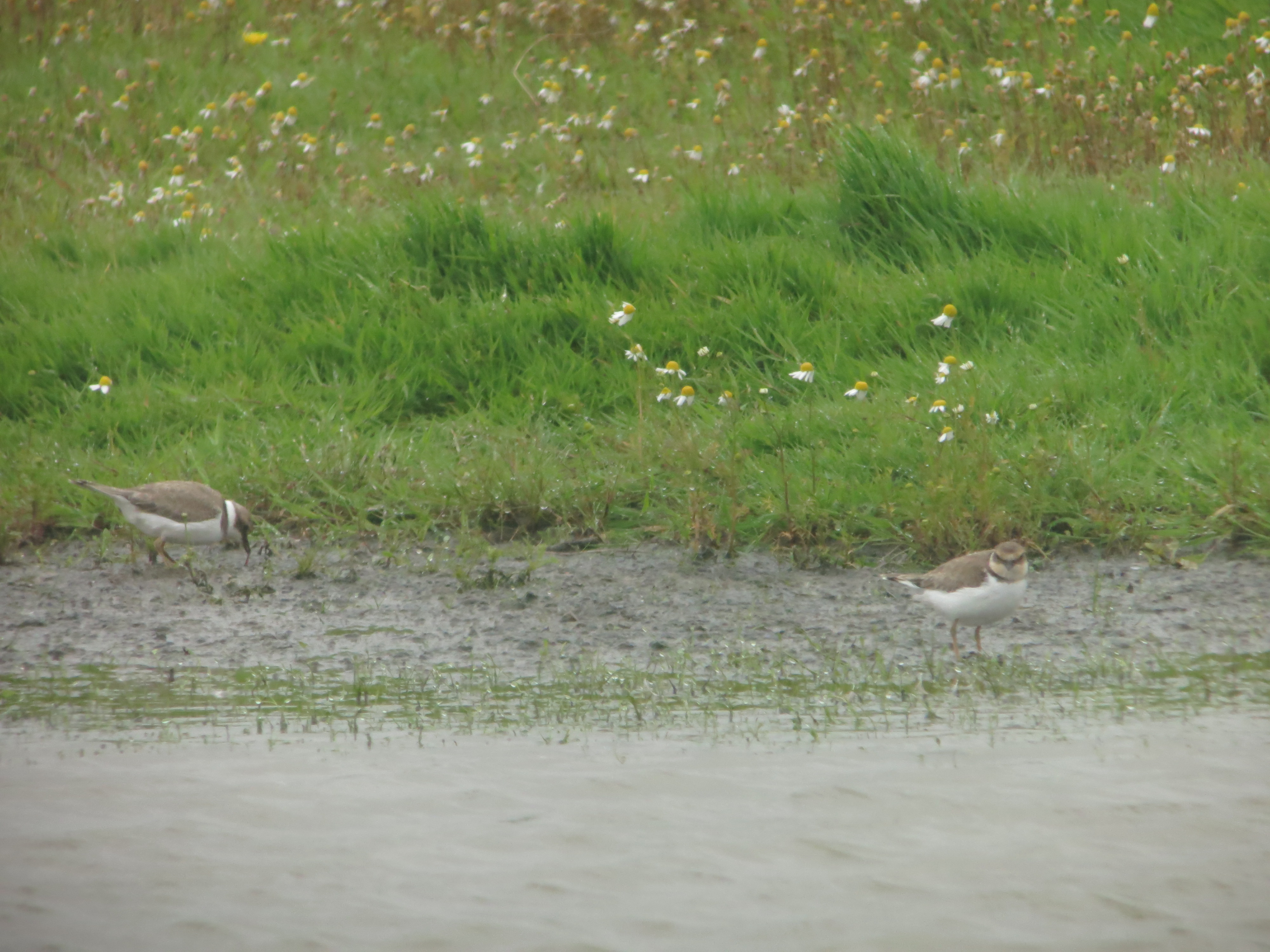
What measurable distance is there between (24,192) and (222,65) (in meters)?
3.11

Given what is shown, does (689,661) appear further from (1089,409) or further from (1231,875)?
(1089,409)

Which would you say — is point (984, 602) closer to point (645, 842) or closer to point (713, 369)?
point (645, 842)

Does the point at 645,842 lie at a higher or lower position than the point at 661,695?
lower

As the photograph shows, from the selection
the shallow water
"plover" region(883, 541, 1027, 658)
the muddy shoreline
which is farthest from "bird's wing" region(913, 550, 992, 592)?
the shallow water

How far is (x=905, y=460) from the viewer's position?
22.5 feet

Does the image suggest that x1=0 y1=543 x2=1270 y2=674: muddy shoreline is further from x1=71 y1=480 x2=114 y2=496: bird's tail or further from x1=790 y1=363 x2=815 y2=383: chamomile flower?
x1=790 y1=363 x2=815 y2=383: chamomile flower

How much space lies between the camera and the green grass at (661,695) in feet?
15.1

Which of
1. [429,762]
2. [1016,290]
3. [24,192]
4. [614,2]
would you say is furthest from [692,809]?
[614,2]

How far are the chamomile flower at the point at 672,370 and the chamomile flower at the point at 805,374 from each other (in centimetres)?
60

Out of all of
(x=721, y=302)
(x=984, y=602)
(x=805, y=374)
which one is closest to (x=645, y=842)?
(x=984, y=602)

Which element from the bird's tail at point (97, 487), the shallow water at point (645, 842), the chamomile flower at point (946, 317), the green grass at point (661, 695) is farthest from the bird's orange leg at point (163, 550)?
the chamomile flower at point (946, 317)

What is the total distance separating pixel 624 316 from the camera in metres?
7.65

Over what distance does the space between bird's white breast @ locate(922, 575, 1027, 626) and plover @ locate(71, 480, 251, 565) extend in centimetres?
343

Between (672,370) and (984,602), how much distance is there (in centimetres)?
261
